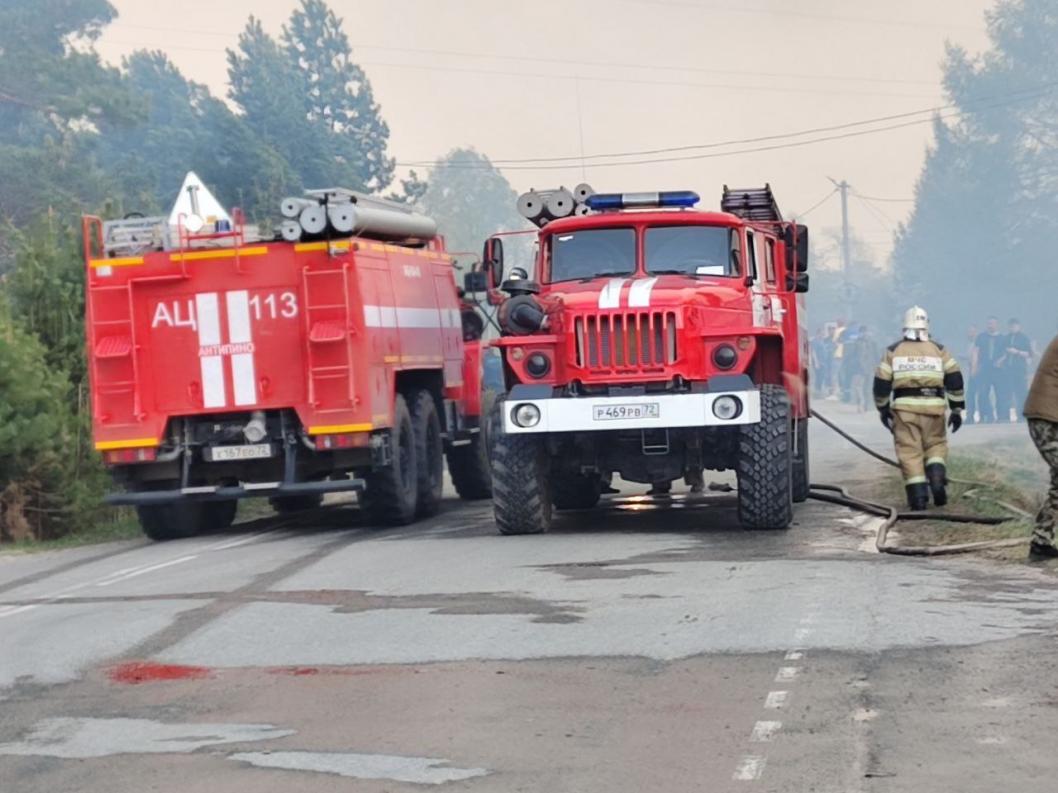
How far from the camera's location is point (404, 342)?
707 inches

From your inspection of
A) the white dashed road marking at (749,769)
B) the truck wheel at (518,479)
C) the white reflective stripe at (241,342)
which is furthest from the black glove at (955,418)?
the white dashed road marking at (749,769)

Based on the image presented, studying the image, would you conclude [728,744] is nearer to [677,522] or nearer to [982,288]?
[677,522]

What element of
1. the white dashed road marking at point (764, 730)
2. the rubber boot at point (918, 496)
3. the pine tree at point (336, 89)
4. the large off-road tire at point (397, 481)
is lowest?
the white dashed road marking at point (764, 730)

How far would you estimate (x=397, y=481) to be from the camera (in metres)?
17.3

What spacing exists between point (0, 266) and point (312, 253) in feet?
90.1

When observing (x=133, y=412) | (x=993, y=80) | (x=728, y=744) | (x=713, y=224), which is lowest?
(x=728, y=744)

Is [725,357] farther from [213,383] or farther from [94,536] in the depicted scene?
[94,536]

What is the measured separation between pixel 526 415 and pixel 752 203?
3.80 meters

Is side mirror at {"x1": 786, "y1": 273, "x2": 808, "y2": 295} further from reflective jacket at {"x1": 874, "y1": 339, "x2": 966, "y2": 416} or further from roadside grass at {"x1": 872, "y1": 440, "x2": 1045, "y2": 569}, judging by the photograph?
roadside grass at {"x1": 872, "y1": 440, "x2": 1045, "y2": 569}

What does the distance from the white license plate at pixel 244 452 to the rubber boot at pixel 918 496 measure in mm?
5356

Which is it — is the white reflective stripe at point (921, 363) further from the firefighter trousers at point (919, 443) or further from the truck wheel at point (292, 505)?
the truck wheel at point (292, 505)

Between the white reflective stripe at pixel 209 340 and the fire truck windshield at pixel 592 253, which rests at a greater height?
the fire truck windshield at pixel 592 253

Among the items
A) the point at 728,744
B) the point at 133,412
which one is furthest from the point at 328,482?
the point at 728,744

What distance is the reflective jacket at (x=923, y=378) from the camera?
54.0ft
